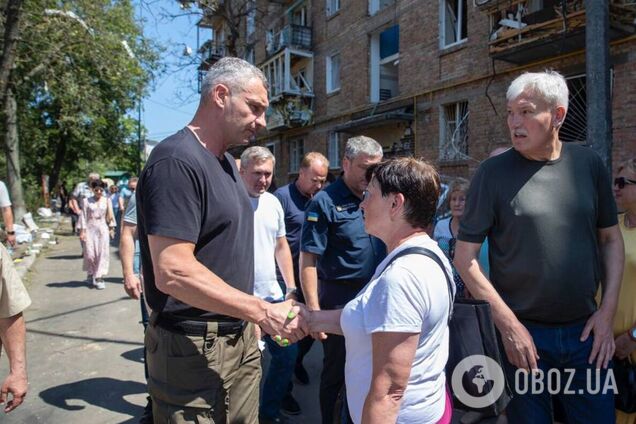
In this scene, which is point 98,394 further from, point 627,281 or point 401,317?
point 627,281

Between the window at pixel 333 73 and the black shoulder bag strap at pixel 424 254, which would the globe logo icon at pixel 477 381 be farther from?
the window at pixel 333 73

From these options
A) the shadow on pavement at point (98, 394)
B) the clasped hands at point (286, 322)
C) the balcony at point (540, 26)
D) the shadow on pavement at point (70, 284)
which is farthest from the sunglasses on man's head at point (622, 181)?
the shadow on pavement at point (70, 284)

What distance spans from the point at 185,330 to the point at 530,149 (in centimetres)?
181

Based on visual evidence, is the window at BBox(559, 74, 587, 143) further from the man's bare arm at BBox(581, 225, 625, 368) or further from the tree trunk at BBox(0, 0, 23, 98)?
the tree trunk at BBox(0, 0, 23, 98)

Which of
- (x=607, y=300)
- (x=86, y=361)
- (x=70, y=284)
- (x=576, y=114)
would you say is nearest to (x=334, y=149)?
(x=576, y=114)

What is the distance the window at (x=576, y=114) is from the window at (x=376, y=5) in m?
8.20

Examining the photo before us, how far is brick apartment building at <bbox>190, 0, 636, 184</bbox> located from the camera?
9578 millimetres

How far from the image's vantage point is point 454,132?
13500mm

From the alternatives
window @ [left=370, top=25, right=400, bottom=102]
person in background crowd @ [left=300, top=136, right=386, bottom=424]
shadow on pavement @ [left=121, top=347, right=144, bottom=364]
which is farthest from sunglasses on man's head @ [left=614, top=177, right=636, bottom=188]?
window @ [left=370, top=25, right=400, bottom=102]

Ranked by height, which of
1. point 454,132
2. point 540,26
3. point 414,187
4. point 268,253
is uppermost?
point 540,26

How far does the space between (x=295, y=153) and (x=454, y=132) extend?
430 inches

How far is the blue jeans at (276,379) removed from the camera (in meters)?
3.69

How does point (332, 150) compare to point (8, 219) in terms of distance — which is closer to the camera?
point (8, 219)

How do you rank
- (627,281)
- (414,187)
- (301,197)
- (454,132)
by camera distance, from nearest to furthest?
(414,187) → (627,281) → (301,197) → (454,132)
